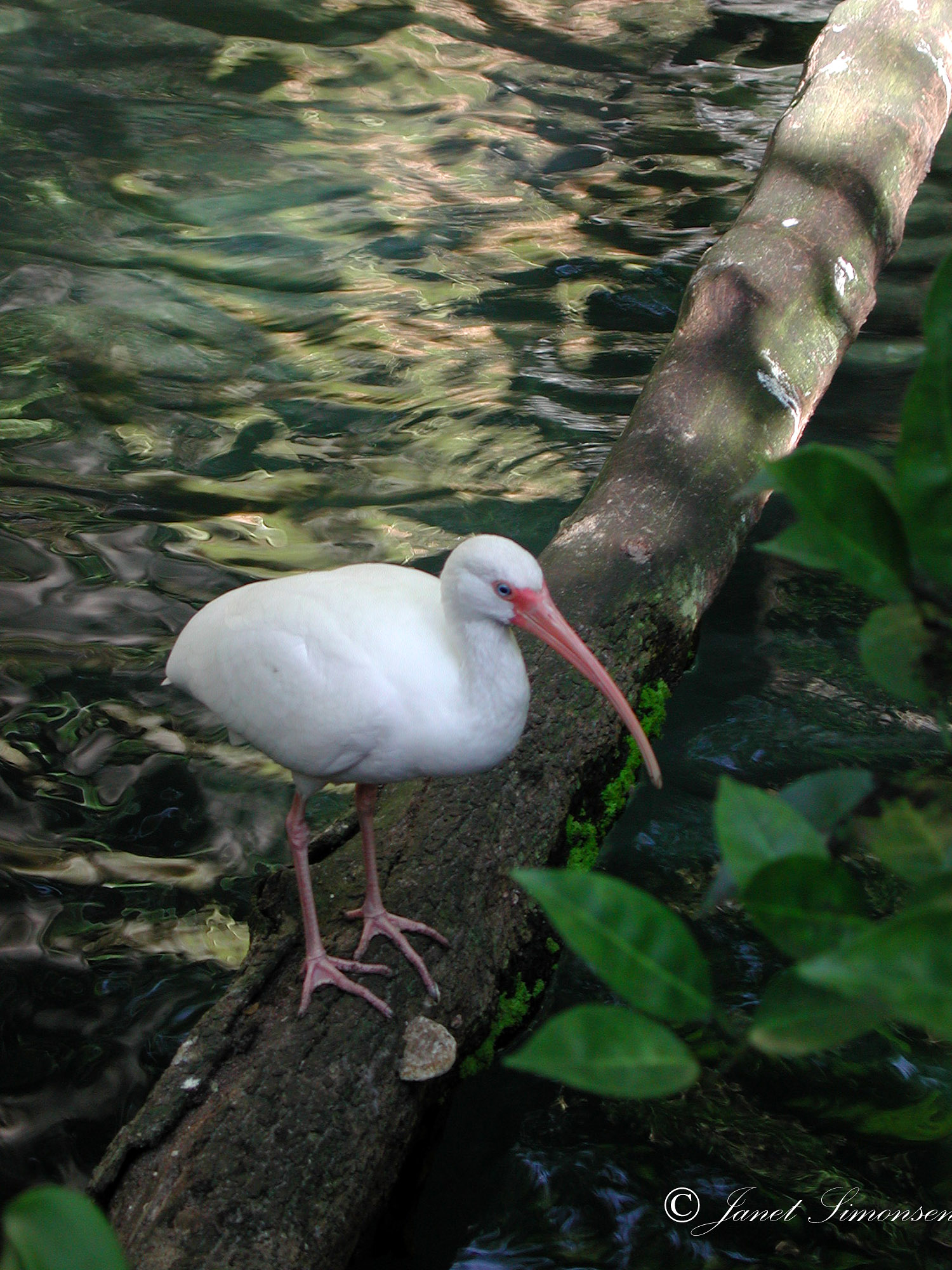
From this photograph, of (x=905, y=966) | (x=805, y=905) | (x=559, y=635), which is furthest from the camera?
(x=559, y=635)

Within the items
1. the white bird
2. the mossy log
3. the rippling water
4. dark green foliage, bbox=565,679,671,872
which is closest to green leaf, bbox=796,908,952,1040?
the mossy log

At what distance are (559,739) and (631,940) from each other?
2.50 meters

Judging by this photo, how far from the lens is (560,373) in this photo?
22.7 ft

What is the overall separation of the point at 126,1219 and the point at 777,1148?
1609 millimetres

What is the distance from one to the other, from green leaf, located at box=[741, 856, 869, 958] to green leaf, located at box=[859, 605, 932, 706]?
188mm

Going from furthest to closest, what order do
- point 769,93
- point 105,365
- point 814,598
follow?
point 769,93 → point 105,365 → point 814,598

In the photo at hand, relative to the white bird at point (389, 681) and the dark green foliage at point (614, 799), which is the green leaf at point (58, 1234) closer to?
the white bird at point (389, 681)

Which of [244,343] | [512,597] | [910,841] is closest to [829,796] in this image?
[910,841]

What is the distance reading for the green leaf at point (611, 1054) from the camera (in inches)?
26.0

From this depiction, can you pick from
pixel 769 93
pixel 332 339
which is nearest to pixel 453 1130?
pixel 332 339

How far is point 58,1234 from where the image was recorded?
64cm

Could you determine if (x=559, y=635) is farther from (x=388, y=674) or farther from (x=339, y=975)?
(x=339, y=975)

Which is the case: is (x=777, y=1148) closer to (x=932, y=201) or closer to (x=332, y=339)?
(x=332, y=339)

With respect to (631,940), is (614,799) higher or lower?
lower
